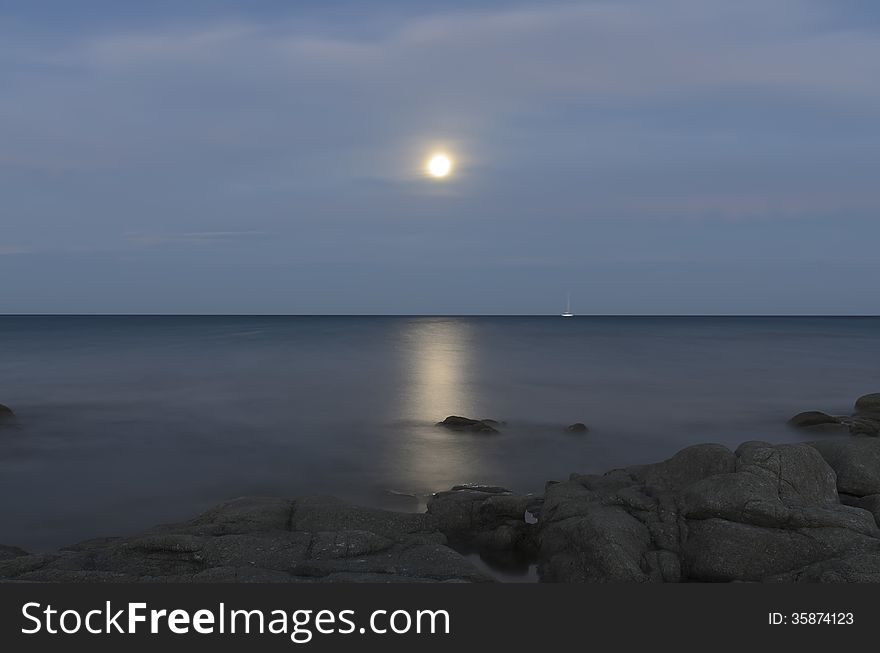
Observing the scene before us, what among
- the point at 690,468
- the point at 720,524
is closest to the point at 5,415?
the point at 690,468

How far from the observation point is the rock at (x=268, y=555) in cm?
1040

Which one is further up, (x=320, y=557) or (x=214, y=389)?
(x=214, y=389)

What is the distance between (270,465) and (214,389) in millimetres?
23630

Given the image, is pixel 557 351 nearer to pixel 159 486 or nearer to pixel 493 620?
pixel 159 486

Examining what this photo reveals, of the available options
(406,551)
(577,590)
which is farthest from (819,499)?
(406,551)

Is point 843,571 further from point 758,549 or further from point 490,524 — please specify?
point 490,524

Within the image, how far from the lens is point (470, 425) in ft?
97.2

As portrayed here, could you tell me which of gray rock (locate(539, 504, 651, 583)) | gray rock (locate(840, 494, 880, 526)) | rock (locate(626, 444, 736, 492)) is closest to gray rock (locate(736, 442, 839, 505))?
rock (locate(626, 444, 736, 492))

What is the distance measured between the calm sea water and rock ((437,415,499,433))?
0.73 meters

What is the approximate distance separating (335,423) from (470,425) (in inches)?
295

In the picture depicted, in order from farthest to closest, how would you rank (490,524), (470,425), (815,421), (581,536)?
(815,421) → (470,425) → (490,524) → (581,536)

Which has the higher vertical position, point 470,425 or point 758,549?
point 470,425

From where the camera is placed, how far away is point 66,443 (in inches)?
1062

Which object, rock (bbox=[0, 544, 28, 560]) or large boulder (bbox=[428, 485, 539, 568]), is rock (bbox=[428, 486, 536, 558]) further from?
rock (bbox=[0, 544, 28, 560])
